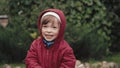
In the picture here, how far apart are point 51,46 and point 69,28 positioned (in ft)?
10.4

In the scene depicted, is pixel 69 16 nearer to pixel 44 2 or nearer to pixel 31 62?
pixel 44 2

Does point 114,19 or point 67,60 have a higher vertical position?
point 114,19

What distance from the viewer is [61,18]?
4.40m

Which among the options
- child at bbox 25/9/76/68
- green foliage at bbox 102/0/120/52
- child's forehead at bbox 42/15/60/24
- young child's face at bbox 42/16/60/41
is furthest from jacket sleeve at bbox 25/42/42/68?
green foliage at bbox 102/0/120/52

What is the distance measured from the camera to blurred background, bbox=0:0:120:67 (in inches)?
298

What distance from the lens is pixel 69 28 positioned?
7637mm

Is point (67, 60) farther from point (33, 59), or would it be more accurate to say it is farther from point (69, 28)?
point (69, 28)

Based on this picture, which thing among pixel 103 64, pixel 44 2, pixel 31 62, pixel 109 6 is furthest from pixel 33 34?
pixel 31 62

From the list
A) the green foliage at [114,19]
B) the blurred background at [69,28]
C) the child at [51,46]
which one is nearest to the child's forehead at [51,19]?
the child at [51,46]

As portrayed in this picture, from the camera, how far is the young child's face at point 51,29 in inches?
173

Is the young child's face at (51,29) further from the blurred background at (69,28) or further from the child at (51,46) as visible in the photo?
the blurred background at (69,28)

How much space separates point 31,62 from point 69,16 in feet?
11.2

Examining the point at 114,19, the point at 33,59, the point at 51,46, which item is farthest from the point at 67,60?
the point at 114,19

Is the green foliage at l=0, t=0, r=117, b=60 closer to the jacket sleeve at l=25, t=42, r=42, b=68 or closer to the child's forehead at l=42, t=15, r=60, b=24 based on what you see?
the jacket sleeve at l=25, t=42, r=42, b=68
